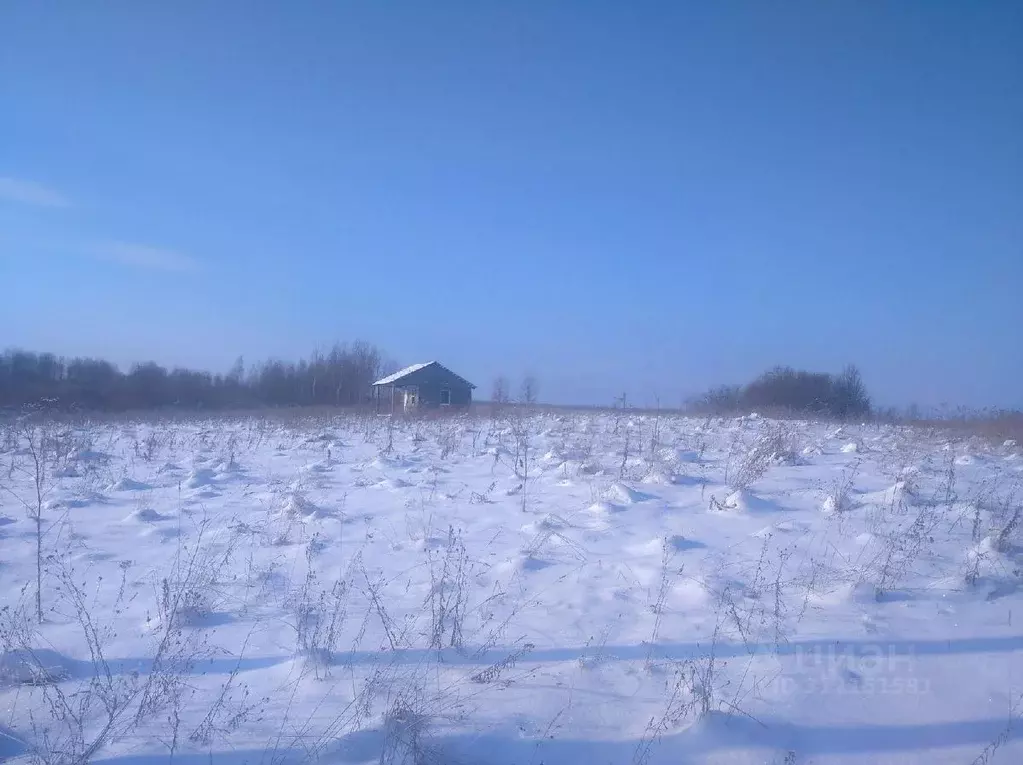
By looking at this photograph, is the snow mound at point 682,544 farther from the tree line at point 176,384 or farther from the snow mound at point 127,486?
the tree line at point 176,384

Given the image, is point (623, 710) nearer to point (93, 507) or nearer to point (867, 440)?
point (93, 507)

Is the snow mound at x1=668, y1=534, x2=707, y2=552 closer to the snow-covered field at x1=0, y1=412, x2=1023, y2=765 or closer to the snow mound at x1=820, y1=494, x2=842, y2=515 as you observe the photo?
the snow-covered field at x1=0, y1=412, x2=1023, y2=765

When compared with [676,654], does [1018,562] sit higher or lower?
higher

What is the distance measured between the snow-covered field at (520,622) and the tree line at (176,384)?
65.0ft

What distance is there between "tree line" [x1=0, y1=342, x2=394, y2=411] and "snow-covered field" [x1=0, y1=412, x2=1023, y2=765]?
780 inches

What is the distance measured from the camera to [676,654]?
13.7 feet

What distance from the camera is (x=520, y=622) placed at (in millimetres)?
4660

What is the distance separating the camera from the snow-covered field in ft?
11.2

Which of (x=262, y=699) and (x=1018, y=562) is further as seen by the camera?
(x=1018, y=562)

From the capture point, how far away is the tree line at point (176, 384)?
34969 millimetres

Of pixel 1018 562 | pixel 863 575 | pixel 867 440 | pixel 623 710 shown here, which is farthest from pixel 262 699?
pixel 867 440

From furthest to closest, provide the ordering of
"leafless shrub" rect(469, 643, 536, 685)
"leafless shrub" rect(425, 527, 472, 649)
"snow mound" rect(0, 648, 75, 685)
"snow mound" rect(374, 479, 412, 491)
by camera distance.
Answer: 1. "snow mound" rect(374, 479, 412, 491)
2. "leafless shrub" rect(425, 527, 472, 649)
3. "leafless shrub" rect(469, 643, 536, 685)
4. "snow mound" rect(0, 648, 75, 685)

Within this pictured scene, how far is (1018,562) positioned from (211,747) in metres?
5.96

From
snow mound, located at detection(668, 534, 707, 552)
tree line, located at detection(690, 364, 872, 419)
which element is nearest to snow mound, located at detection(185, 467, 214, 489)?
snow mound, located at detection(668, 534, 707, 552)
